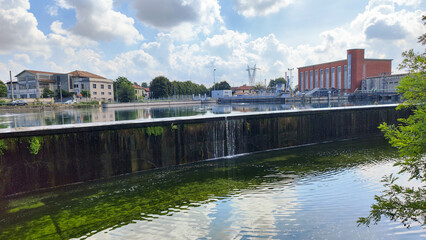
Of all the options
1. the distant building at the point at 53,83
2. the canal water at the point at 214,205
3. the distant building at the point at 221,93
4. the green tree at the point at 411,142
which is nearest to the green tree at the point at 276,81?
the distant building at the point at 221,93

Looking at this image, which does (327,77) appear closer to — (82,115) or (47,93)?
(82,115)

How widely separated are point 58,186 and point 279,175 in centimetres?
1013

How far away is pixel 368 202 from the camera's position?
368 inches

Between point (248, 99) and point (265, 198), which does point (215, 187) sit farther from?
point (248, 99)

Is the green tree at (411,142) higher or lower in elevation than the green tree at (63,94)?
lower

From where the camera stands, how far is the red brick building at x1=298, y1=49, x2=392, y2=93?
4035 inches

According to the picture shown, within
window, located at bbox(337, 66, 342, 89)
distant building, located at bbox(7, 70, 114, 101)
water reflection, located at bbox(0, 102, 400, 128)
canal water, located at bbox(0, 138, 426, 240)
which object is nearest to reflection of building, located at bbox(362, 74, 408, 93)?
window, located at bbox(337, 66, 342, 89)

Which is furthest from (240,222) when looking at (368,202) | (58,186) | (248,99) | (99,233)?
(248,99)

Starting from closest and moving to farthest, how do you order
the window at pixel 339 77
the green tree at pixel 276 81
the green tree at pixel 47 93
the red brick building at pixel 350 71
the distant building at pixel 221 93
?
the green tree at pixel 47 93 → the red brick building at pixel 350 71 → the window at pixel 339 77 → the distant building at pixel 221 93 → the green tree at pixel 276 81

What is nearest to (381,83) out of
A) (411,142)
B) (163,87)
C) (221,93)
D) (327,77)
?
(327,77)

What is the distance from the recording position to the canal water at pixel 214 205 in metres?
7.60

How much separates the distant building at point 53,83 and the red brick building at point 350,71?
295 ft

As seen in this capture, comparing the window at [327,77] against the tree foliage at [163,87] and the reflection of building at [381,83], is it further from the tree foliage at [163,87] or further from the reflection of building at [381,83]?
the tree foliage at [163,87]

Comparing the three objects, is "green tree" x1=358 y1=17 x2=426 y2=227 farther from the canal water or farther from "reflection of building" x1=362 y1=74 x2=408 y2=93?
"reflection of building" x1=362 y1=74 x2=408 y2=93
